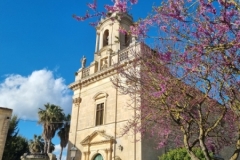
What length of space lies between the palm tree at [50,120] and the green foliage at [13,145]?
290 cm

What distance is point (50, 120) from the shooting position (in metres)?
27.8

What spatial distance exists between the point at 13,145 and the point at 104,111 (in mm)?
14995

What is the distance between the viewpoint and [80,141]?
17.8 metres

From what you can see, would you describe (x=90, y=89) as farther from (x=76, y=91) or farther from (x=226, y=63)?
→ (x=226, y=63)

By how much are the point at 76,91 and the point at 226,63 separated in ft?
51.9

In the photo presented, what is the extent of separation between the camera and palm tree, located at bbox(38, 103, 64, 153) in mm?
27341

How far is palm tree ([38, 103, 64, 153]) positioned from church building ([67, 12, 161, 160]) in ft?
29.2

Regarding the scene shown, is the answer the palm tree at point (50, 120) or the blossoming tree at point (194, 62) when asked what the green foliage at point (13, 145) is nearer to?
the palm tree at point (50, 120)

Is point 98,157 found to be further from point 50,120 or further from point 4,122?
point 50,120

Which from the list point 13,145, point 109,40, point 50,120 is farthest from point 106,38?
point 13,145

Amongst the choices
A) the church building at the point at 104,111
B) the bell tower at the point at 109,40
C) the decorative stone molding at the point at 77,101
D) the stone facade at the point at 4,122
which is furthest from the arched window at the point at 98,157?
the bell tower at the point at 109,40

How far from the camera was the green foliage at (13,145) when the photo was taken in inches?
1009

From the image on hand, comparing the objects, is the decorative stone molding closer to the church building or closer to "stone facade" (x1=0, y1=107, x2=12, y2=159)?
the church building

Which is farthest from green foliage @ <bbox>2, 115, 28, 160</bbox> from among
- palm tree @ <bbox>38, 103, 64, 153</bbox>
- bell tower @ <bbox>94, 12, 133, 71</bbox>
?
bell tower @ <bbox>94, 12, 133, 71</bbox>
